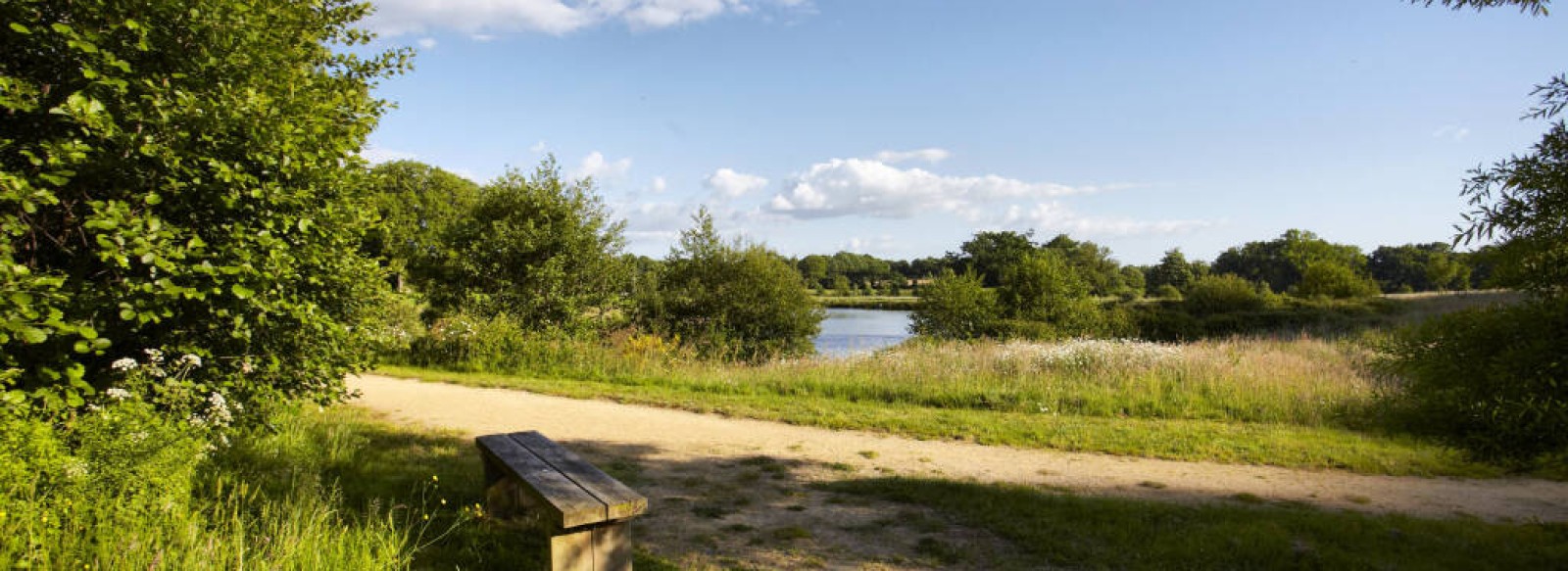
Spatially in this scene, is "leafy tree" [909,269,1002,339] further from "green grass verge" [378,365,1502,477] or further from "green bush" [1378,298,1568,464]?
"green bush" [1378,298,1568,464]

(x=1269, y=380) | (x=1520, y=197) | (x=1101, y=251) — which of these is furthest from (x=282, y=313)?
(x=1101, y=251)

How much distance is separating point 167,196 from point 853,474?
16.6ft

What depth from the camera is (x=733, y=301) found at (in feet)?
→ 64.6

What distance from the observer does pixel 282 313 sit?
452 centimetres

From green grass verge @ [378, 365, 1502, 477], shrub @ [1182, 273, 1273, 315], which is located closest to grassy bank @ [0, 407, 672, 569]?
green grass verge @ [378, 365, 1502, 477]

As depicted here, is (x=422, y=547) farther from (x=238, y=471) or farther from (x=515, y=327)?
(x=515, y=327)

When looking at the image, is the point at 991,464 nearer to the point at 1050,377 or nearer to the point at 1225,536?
the point at 1225,536

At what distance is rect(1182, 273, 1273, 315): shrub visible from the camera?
29.3 metres

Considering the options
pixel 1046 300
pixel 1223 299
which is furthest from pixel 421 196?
pixel 1223 299

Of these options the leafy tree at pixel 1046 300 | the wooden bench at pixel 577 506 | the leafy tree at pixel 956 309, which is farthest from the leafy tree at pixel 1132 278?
the wooden bench at pixel 577 506

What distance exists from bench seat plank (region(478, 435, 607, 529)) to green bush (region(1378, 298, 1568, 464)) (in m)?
4.86

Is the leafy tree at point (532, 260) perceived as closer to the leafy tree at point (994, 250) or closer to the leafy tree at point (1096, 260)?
the leafy tree at point (994, 250)

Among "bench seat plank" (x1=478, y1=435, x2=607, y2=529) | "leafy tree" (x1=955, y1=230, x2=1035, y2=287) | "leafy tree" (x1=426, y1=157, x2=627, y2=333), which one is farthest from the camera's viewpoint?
"leafy tree" (x1=955, y1=230, x2=1035, y2=287)

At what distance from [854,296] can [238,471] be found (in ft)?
201
